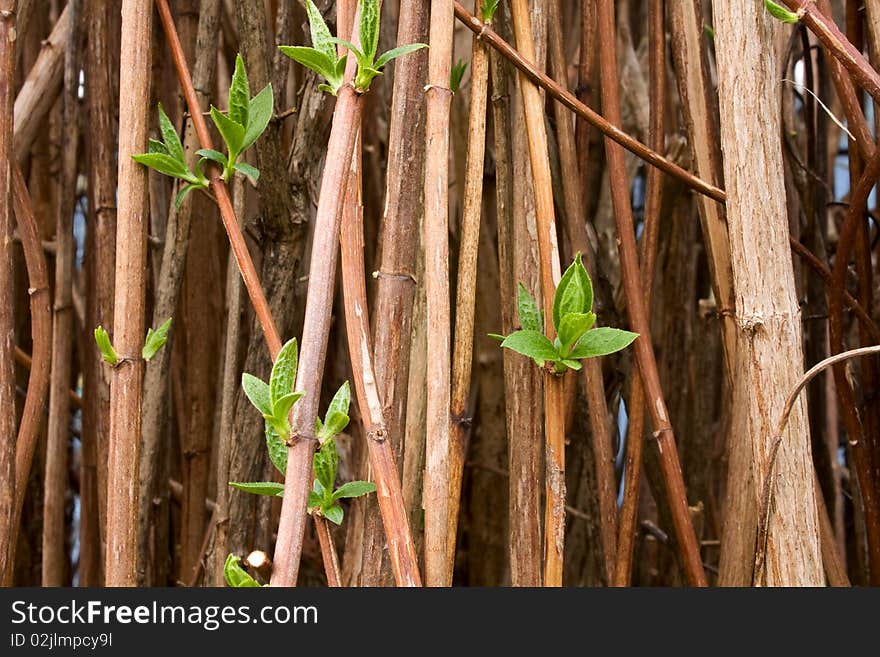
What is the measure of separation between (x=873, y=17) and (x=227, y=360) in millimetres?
602

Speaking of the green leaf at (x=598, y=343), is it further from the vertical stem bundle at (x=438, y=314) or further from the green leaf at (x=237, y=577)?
the green leaf at (x=237, y=577)

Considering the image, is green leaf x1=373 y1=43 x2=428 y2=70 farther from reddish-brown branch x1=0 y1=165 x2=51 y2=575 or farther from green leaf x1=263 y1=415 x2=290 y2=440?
reddish-brown branch x1=0 y1=165 x2=51 y2=575

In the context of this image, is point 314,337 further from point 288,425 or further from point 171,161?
point 171,161

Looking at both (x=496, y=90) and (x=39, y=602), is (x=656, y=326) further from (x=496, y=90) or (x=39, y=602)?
(x=39, y=602)

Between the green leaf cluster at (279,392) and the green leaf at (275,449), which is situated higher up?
the green leaf cluster at (279,392)

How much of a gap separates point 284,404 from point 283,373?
30 mm

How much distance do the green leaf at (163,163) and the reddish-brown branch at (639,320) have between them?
12.7 inches

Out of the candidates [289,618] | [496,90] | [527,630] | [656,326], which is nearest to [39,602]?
[289,618]

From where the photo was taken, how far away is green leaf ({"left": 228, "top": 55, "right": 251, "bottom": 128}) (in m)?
0.57

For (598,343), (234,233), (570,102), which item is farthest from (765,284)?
(234,233)

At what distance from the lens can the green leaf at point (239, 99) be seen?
57 centimetres

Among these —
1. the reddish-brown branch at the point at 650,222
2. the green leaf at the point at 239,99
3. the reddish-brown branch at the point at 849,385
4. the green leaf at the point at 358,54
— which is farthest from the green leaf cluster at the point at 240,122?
the reddish-brown branch at the point at 849,385

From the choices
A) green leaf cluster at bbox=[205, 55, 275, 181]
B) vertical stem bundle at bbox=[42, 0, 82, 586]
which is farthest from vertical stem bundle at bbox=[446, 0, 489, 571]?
vertical stem bundle at bbox=[42, 0, 82, 586]

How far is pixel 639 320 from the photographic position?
687mm
